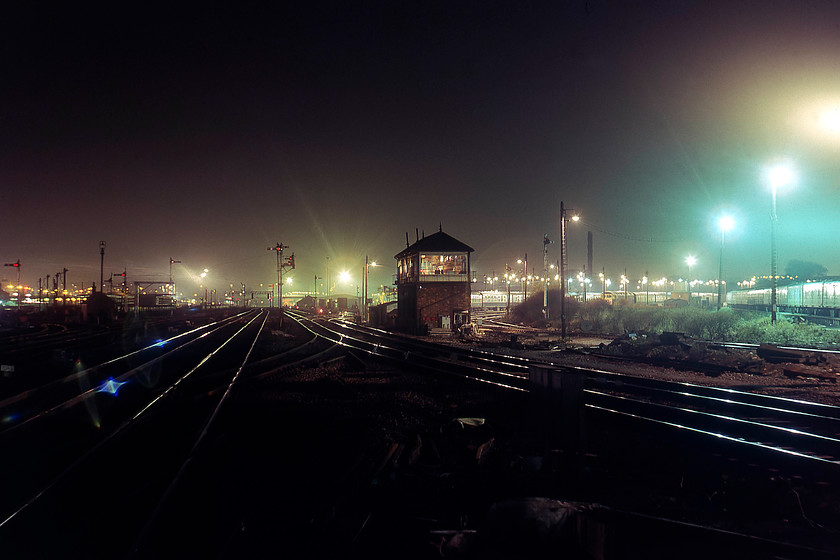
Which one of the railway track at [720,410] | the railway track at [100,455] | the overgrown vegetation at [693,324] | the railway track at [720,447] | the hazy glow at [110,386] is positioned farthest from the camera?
the overgrown vegetation at [693,324]

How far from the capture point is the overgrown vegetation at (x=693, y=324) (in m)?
22.6

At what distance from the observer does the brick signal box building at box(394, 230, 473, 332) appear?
32031 millimetres

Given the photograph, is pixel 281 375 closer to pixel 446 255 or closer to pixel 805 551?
pixel 805 551

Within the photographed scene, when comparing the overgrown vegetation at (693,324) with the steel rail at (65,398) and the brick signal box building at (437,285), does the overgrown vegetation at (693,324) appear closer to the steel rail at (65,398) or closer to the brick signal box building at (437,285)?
the brick signal box building at (437,285)

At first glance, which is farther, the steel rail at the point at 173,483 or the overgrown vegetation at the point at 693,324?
the overgrown vegetation at the point at 693,324

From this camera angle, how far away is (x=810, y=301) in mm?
43500

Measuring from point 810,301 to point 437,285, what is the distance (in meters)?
39.0

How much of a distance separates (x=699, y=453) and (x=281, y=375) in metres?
10.9

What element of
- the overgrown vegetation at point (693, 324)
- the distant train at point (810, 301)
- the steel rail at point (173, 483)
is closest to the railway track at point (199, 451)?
the steel rail at point (173, 483)

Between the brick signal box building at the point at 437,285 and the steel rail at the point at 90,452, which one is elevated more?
the brick signal box building at the point at 437,285

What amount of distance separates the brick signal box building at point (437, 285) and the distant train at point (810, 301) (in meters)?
25.5

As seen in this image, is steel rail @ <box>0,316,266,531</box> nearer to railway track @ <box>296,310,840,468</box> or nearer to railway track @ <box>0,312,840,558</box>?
railway track @ <box>0,312,840,558</box>

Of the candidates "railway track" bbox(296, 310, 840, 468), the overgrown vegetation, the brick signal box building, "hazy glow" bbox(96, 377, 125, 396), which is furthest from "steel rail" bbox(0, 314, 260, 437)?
the overgrown vegetation

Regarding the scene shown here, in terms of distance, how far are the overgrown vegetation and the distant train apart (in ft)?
34.9
